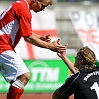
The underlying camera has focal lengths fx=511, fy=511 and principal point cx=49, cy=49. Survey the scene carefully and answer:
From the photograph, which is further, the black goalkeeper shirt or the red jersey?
the red jersey

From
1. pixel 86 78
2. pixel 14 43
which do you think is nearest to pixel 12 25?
pixel 14 43

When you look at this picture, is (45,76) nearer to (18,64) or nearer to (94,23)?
(94,23)

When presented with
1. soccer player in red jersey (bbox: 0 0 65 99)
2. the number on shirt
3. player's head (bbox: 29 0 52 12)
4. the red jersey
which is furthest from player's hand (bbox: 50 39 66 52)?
the number on shirt

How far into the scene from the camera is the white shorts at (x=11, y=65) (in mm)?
6074

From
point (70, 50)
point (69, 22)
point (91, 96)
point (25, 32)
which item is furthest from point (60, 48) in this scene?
point (69, 22)

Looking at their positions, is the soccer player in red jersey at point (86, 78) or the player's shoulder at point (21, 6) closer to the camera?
the soccer player in red jersey at point (86, 78)

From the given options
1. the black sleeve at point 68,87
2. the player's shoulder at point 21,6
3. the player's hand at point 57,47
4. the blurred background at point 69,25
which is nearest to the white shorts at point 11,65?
the player's hand at point 57,47

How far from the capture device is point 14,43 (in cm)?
617

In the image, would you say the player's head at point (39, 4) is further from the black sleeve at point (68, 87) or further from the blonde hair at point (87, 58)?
the black sleeve at point (68, 87)

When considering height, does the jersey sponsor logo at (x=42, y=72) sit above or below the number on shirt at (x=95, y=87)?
below

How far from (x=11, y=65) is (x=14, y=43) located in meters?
0.27

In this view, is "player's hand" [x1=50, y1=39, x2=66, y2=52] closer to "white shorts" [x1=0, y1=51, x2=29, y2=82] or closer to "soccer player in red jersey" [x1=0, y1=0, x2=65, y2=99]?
"soccer player in red jersey" [x1=0, y1=0, x2=65, y2=99]

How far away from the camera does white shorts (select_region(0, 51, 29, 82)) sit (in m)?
6.07

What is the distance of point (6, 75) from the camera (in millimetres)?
6156
